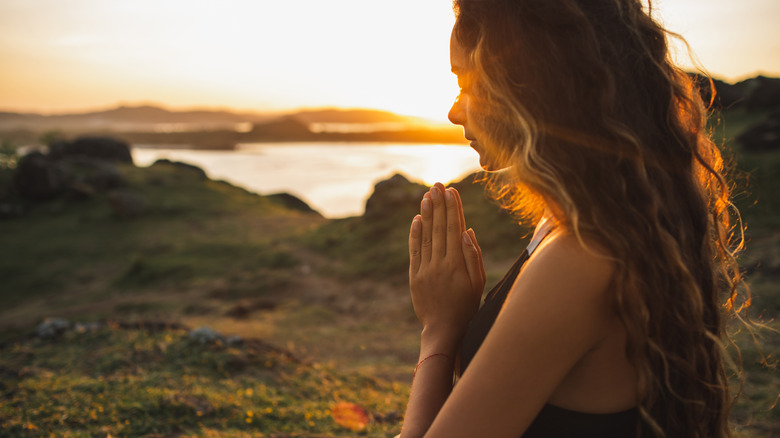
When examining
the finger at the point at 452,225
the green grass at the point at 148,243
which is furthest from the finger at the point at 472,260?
the green grass at the point at 148,243

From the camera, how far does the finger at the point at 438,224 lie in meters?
1.89

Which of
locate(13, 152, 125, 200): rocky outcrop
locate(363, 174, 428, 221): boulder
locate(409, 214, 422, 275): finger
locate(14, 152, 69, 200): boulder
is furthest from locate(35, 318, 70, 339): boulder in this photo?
locate(14, 152, 69, 200): boulder

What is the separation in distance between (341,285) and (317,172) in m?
37.5

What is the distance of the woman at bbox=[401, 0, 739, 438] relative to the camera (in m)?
1.31

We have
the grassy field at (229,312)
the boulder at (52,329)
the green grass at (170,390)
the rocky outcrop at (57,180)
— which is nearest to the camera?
the green grass at (170,390)

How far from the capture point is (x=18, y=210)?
92.5 ft

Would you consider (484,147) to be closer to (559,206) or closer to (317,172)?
(559,206)

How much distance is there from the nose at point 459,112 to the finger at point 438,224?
0.25m

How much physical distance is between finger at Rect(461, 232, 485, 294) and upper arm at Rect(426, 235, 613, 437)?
0.56 meters

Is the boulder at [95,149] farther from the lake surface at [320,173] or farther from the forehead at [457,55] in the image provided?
the forehead at [457,55]

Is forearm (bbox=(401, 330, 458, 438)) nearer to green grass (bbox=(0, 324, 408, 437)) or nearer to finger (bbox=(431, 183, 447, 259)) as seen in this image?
finger (bbox=(431, 183, 447, 259))

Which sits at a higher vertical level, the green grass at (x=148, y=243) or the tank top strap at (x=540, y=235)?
the tank top strap at (x=540, y=235)

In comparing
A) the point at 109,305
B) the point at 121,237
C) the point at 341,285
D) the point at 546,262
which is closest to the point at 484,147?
the point at 546,262

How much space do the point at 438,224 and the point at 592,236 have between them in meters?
0.69
